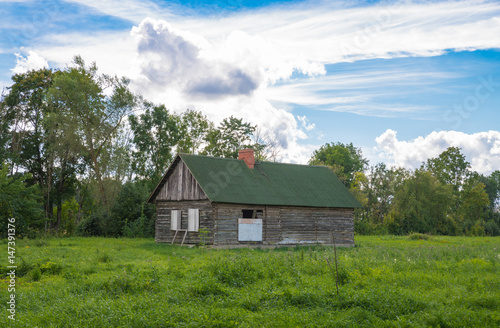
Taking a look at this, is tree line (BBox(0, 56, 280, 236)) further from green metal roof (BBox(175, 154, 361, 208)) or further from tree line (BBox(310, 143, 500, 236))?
tree line (BBox(310, 143, 500, 236))

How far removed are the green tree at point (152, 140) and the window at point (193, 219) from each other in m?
20.6

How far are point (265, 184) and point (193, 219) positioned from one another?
18.5 ft

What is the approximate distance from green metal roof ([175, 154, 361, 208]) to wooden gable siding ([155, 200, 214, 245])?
4.68ft

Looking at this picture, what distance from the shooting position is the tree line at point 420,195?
51.6 m

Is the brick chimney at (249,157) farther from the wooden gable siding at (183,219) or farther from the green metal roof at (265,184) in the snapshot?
the wooden gable siding at (183,219)

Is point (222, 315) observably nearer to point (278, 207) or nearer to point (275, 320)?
point (275, 320)

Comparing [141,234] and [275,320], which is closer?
[275,320]

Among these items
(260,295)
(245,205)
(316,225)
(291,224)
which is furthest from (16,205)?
(260,295)

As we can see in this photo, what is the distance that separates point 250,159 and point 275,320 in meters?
21.9

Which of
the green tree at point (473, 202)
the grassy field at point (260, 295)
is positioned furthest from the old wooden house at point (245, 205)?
the green tree at point (473, 202)

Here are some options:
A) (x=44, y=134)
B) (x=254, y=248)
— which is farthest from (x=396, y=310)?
(x=44, y=134)

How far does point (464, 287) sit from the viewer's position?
11656mm

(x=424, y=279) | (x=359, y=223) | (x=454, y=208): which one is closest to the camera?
(x=424, y=279)

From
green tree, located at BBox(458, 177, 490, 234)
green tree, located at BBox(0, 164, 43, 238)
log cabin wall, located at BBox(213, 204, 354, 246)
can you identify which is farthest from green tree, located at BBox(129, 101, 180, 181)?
green tree, located at BBox(458, 177, 490, 234)
